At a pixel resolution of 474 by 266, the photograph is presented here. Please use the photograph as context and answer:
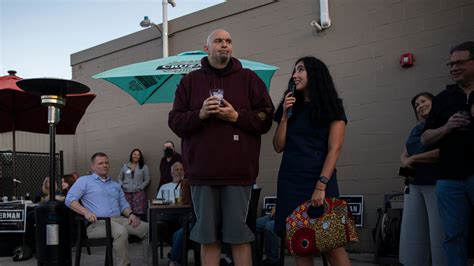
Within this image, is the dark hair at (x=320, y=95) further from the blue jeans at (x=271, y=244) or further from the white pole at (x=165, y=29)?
the white pole at (x=165, y=29)

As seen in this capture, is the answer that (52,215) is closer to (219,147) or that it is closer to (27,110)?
(219,147)

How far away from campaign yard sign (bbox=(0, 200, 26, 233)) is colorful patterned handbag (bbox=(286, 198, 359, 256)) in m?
4.17

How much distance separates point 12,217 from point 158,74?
2634 millimetres

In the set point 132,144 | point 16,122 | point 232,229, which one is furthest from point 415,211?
point 16,122

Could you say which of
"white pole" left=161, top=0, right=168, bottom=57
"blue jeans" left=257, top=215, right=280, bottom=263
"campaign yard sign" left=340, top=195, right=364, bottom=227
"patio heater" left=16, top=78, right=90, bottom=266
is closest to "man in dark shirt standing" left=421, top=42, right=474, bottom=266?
"blue jeans" left=257, top=215, right=280, bottom=263

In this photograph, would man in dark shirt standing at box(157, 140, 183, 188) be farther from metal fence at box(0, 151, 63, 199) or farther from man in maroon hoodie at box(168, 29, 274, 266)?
man in maroon hoodie at box(168, 29, 274, 266)

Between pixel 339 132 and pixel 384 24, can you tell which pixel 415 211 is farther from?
pixel 384 24

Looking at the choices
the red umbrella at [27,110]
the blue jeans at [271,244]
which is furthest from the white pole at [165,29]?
the blue jeans at [271,244]

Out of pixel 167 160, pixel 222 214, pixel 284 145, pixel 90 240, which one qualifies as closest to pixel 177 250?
pixel 90 240

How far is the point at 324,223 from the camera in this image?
106 inches

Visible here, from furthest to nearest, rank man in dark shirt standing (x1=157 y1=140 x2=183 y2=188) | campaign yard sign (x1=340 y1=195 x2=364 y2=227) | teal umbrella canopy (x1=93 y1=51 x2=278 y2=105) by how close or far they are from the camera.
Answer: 1. man in dark shirt standing (x1=157 y1=140 x2=183 y2=188)
2. campaign yard sign (x1=340 y1=195 x2=364 y2=227)
3. teal umbrella canopy (x1=93 y1=51 x2=278 y2=105)

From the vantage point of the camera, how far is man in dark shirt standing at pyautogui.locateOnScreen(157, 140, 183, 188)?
7.05m

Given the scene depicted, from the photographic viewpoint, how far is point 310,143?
2.86 meters

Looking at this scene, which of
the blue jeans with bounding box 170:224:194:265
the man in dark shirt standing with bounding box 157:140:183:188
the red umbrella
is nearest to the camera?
the blue jeans with bounding box 170:224:194:265
